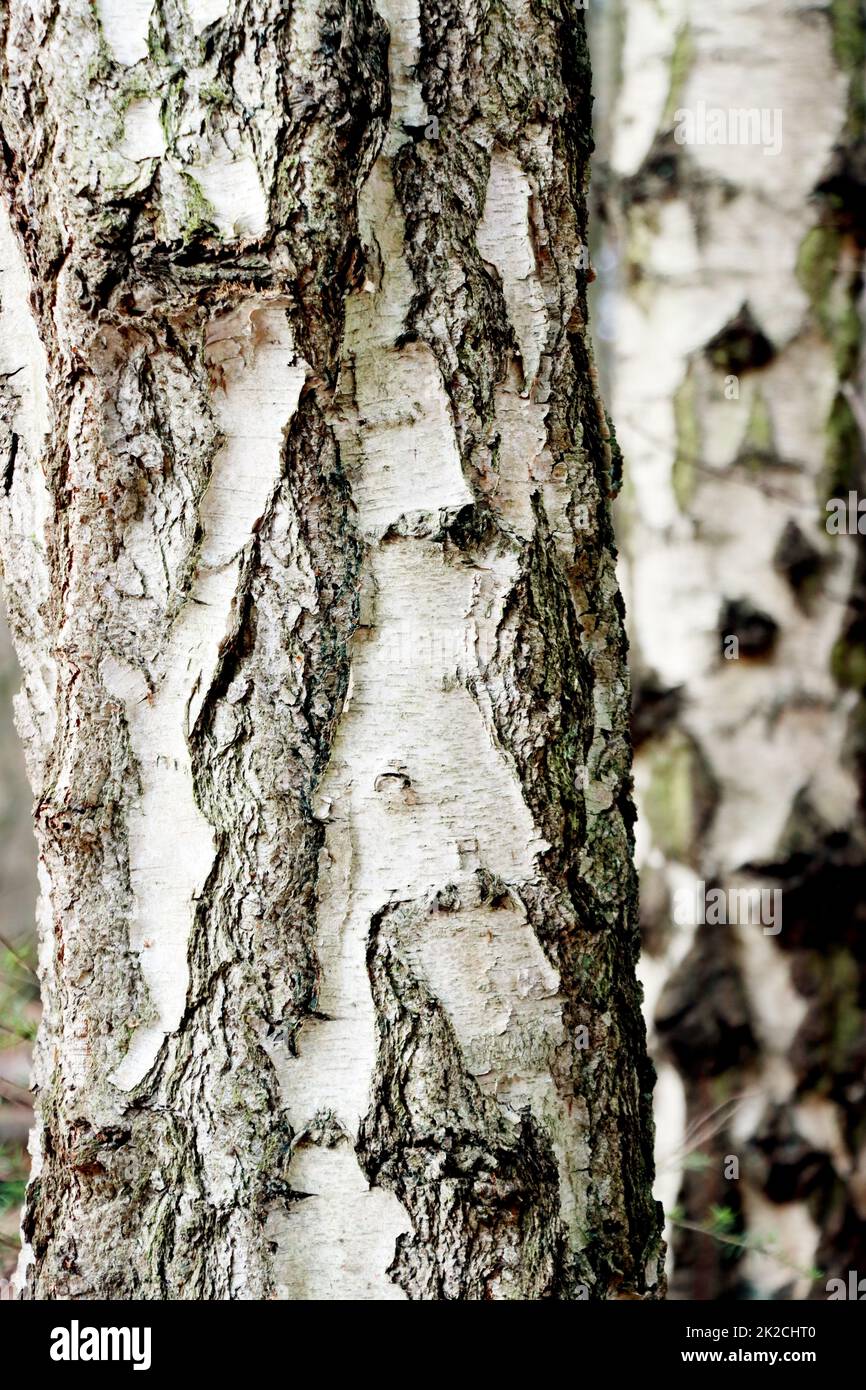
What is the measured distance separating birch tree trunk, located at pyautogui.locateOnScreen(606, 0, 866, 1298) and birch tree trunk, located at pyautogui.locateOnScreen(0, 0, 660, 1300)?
1168 mm

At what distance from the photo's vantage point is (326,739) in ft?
2.95

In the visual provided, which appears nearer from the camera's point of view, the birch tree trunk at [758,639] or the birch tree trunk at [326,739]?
the birch tree trunk at [326,739]

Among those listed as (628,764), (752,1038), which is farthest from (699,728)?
(628,764)

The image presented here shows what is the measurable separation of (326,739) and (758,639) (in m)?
1.34

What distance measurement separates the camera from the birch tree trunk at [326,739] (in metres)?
0.88

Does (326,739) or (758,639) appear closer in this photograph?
(326,739)

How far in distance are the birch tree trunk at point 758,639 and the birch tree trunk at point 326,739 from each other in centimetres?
117

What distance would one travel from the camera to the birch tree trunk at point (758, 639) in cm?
200

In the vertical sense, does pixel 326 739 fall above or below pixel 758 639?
below

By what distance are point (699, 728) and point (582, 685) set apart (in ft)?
3.88

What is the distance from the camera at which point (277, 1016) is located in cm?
89

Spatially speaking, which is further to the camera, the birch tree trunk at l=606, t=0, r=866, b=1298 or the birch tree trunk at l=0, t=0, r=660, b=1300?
the birch tree trunk at l=606, t=0, r=866, b=1298

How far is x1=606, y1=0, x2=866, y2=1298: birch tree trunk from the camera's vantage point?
6.55ft

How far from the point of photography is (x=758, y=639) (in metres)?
2.05
